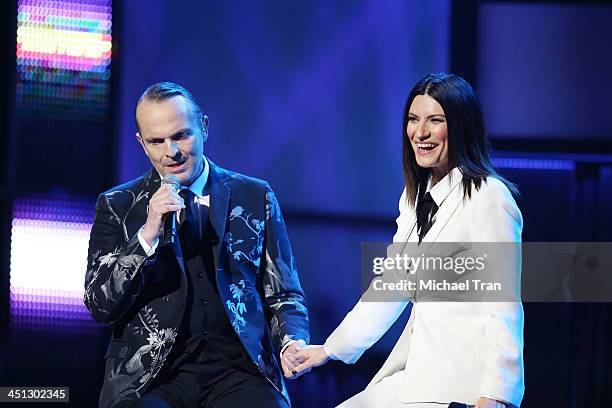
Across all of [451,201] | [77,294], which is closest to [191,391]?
[451,201]

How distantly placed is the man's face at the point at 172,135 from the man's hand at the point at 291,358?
1.91 ft

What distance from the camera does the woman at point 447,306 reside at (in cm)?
234

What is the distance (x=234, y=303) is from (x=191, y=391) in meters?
0.28

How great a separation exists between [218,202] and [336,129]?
1.22 m

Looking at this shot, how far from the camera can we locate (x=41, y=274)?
12.9 feet

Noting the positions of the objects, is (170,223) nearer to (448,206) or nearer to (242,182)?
(242,182)

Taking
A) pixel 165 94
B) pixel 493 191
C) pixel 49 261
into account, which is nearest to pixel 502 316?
pixel 493 191

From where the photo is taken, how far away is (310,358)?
2.71m

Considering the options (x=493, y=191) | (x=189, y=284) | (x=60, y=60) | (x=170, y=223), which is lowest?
(x=189, y=284)

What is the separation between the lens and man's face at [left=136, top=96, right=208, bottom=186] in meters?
2.79

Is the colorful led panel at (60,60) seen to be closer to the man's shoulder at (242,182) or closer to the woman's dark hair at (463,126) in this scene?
the man's shoulder at (242,182)

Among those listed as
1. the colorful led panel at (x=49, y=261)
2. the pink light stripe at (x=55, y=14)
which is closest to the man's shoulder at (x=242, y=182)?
the colorful led panel at (x=49, y=261)

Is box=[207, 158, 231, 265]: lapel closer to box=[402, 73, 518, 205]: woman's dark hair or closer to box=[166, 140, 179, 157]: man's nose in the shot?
box=[166, 140, 179, 157]: man's nose

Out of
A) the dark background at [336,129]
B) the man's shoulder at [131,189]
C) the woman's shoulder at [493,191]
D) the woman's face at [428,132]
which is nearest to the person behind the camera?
the woman's shoulder at [493,191]
